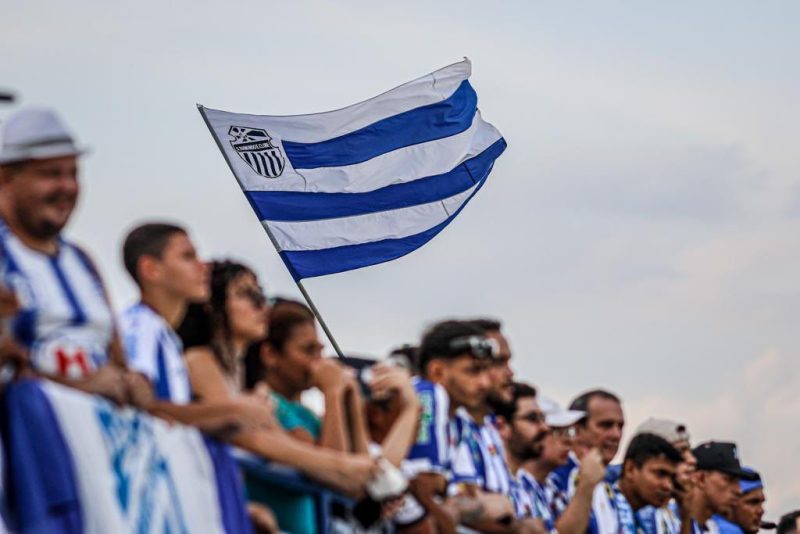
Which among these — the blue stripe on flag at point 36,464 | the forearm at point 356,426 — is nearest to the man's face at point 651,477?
the forearm at point 356,426

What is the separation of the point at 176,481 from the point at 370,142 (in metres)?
11.8

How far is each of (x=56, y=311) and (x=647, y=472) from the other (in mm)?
7908

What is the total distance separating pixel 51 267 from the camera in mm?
8320

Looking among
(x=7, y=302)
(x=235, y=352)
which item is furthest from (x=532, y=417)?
(x=7, y=302)

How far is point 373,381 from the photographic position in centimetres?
1070

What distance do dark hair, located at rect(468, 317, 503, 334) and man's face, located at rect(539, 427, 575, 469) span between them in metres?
0.98

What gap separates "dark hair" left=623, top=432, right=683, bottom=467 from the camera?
15.3m

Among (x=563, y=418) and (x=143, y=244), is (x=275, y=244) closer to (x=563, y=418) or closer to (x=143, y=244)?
(x=563, y=418)

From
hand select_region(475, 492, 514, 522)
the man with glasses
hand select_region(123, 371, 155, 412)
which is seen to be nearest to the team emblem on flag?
the man with glasses

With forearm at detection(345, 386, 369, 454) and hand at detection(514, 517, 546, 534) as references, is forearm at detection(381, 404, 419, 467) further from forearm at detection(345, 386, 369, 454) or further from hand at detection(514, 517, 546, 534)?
hand at detection(514, 517, 546, 534)

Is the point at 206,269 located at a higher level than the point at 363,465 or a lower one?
higher

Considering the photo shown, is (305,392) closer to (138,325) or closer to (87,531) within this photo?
(138,325)

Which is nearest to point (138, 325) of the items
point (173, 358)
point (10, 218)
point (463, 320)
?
point (173, 358)

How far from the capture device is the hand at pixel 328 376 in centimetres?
998
